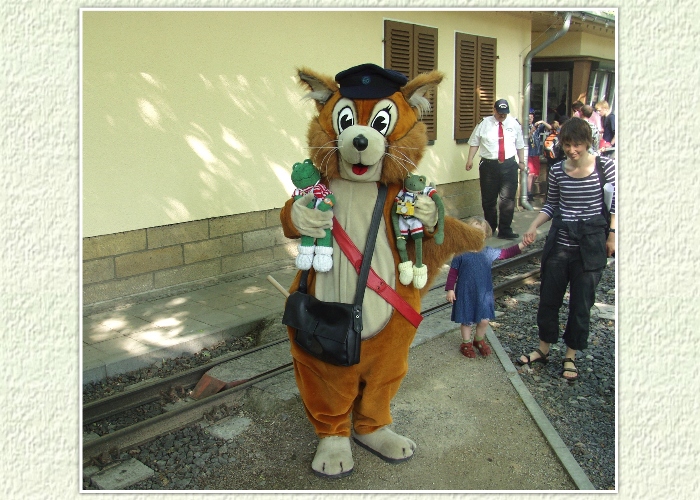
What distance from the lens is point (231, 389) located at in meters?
4.61

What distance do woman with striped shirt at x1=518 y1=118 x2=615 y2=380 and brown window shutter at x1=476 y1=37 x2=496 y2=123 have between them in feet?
19.8

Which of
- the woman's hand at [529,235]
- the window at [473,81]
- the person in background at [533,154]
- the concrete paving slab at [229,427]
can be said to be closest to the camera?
the concrete paving slab at [229,427]

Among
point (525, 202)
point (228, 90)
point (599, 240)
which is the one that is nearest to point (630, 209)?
point (599, 240)

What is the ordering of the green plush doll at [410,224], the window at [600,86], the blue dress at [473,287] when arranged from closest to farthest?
the green plush doll at [410,224], the blue dress at [473,287], the window at [600,86]

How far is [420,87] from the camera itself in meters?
3.47

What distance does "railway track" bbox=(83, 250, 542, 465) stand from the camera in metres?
3.93

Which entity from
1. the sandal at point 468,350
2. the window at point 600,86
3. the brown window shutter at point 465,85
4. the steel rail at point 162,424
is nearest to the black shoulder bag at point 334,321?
the steel rail at point 162,424

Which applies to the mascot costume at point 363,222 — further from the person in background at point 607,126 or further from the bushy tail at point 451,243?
the person in background at point 607,126

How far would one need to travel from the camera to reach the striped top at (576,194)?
15.5ft

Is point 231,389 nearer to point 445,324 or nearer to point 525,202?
point 445,324

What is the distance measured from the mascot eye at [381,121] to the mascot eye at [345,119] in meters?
0.10

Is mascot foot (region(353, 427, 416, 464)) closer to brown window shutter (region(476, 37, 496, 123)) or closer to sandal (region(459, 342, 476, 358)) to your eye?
sandal (region(459, 342, 476, 358))

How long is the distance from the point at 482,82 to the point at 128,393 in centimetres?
797

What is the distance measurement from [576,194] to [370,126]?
6.71 ft
